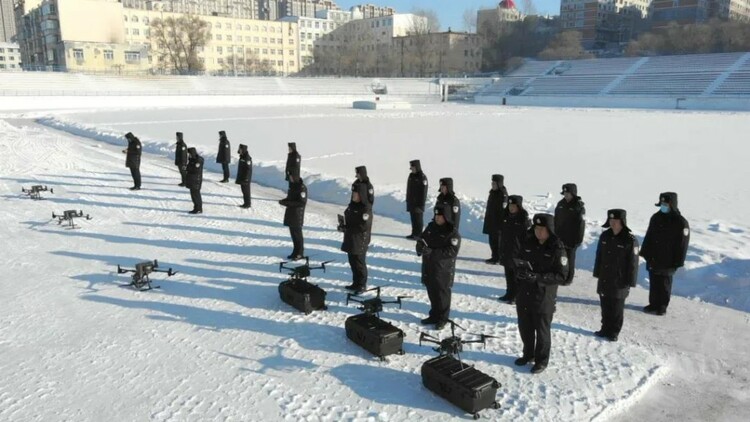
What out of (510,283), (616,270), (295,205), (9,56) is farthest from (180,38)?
(616,270)

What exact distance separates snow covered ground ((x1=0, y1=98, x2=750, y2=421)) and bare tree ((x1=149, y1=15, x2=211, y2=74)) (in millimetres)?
70477

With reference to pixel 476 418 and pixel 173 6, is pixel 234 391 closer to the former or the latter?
pixel 476 418

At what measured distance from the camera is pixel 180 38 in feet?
260

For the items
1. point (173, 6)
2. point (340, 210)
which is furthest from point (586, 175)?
point (173, 6)

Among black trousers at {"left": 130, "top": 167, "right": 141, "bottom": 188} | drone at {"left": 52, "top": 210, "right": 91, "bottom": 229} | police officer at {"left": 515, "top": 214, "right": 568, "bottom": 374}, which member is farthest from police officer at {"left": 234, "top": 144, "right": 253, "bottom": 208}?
police officer at {"left": 515, "top": 214, "right": 568, "bottom": 374}

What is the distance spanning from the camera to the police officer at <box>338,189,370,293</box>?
6871 mm

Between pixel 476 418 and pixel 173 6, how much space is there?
5773 inches

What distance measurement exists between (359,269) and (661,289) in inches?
144

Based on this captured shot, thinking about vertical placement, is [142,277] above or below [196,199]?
below

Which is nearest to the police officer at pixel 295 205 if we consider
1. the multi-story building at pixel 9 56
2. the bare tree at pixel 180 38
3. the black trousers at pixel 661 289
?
the black trousers at pixel 661 289

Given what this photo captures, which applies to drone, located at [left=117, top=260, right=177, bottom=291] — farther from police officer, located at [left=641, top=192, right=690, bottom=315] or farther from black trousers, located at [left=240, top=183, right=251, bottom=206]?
police officer, located at [left=641, top=192, right=690, bottom=315]

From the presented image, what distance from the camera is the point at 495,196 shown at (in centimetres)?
809

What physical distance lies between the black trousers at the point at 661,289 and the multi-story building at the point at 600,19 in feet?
380

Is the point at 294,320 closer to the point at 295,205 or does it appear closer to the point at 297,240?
the point at 297,240
